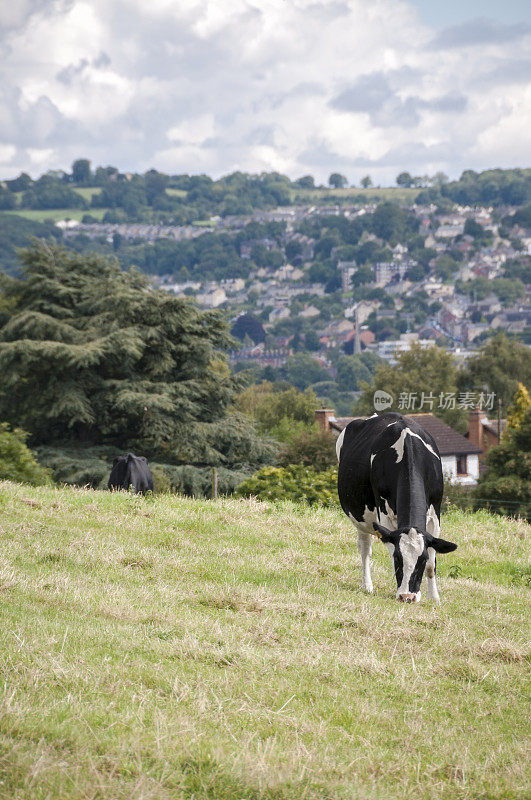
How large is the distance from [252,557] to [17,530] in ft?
9.66

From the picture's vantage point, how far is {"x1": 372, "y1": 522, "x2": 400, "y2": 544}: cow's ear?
911cm

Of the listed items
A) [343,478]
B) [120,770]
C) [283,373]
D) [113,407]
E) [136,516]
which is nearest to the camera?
[120,770]

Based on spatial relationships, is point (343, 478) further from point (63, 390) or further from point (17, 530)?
point (63, 390)

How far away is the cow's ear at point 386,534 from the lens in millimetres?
9109

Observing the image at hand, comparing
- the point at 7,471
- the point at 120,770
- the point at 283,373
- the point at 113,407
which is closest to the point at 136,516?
the point at 120,770

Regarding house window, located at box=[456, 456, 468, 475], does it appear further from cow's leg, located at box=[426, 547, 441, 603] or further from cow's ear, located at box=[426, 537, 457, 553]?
cow's ear, located at box=[426, 537, 457, 553]

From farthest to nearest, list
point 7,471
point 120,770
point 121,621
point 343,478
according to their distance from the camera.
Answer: point 7,471 → point 343,478 → point 121,621 → point 120,770

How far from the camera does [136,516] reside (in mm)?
13258

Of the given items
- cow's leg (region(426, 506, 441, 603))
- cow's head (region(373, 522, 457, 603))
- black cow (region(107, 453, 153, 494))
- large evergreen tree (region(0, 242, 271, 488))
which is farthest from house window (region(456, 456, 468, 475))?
cow's head (region(373, 522, 457, 603))

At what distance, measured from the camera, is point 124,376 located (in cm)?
4484

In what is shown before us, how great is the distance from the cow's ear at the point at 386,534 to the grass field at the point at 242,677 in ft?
2.12

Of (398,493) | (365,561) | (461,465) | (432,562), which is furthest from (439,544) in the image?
(461,465)

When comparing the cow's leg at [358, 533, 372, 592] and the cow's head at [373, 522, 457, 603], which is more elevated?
the cow's head at [373, 522, 457, 603]

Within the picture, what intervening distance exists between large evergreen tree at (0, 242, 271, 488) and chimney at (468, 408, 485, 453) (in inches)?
1360
